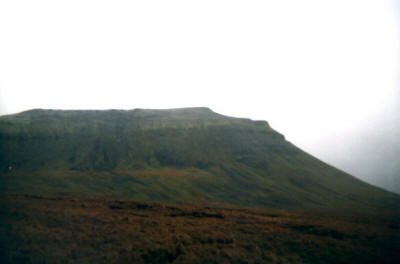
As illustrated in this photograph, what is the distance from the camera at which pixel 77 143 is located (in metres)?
81.8

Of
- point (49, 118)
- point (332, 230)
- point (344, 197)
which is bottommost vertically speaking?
point (344, 197)

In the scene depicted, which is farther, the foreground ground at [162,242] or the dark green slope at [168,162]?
the dark green slope at [168,162]

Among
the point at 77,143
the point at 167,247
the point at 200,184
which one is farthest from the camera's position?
the point at 77,143

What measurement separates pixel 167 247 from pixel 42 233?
7.90m

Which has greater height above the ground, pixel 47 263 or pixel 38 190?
pixel 47 263

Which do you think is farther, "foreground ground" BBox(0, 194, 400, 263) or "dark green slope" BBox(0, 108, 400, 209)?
"dark green slope" BBox(0, 108, 400, 209)

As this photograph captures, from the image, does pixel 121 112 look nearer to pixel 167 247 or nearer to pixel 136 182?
pixel 136 182

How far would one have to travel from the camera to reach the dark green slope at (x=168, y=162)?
167 ft

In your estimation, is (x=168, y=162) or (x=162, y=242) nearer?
(x=162, y=242)

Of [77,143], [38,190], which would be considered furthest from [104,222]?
[77,143]

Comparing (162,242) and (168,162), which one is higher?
(162,242)

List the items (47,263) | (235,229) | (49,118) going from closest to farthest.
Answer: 1. (47,263)
2. (235,229)
3. (49,118)

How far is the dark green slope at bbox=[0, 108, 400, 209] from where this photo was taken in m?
50.8

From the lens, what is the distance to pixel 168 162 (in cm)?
7738
